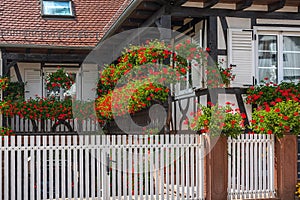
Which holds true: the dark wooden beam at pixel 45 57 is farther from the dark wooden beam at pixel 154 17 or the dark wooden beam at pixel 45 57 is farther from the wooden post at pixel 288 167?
the wooden post at pixel 288 167

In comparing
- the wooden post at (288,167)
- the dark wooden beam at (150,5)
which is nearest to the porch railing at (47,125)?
the dark wooden beam at (150,5)

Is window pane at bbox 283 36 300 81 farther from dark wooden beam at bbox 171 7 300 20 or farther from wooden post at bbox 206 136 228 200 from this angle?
wooden post at bbox 206 136 228 200

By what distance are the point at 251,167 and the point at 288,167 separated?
24.9 inches

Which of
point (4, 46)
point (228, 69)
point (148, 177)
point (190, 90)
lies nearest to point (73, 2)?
point (4, 46)

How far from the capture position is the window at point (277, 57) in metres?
11.1

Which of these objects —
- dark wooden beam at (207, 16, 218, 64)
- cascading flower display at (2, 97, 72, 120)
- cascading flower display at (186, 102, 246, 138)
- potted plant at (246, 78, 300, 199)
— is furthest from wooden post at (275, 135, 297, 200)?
cascading flower display at (2, 97, 72, 120)

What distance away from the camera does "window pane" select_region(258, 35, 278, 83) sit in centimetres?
1110

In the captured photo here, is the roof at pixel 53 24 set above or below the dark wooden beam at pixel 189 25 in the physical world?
above

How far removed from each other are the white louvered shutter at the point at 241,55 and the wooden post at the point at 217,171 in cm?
255

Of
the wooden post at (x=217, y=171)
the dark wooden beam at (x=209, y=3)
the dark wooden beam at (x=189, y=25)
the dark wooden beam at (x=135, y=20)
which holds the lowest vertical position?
the wooden post at (x=217, y=171)

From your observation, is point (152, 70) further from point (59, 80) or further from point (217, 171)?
point (59, 80)

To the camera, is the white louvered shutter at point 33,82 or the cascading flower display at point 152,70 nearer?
the cascading flower display at point 152,70

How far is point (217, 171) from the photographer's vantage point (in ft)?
27.9

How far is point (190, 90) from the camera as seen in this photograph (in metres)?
11.6
